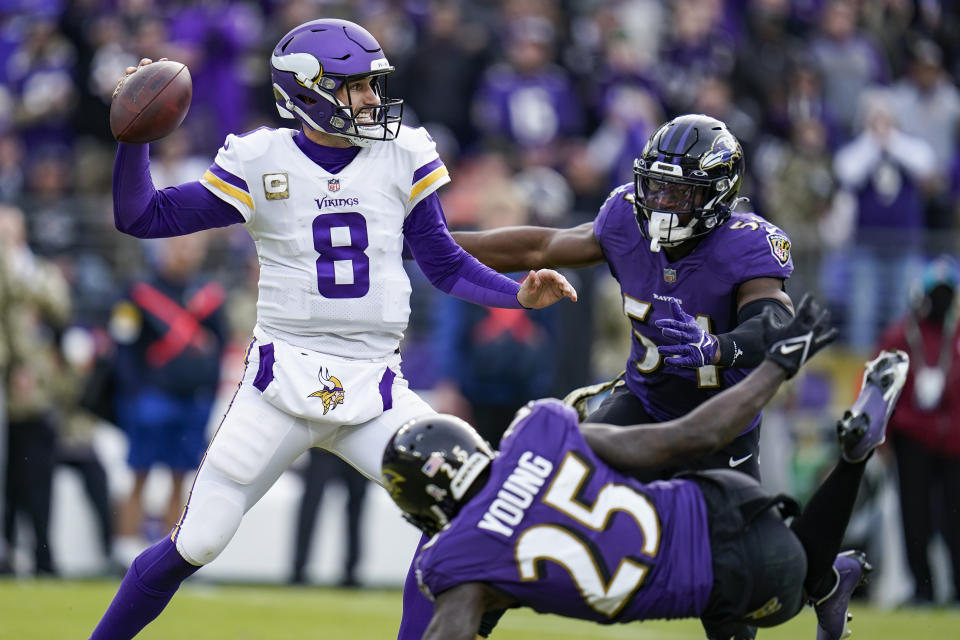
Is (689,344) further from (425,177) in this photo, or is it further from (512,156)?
(512,156)

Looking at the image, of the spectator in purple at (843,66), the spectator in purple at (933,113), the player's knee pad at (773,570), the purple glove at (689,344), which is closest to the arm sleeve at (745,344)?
the purple glove at (689,344)

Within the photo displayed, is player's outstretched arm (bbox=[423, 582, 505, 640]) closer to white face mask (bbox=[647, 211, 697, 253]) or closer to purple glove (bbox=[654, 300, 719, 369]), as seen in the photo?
purple glove (bbox=[654, 300, 719, 369])

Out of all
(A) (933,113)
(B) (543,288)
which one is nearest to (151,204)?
(B) (543,288)

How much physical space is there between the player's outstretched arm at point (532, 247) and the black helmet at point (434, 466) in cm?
154

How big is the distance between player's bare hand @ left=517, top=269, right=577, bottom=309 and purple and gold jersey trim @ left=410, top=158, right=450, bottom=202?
522 millimetres

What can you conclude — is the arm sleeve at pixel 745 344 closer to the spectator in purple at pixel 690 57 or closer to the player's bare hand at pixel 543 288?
the player's bare hand at pixel 543 288

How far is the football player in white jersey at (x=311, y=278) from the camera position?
16.8 feet

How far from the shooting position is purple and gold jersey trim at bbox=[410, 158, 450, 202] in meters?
5.38

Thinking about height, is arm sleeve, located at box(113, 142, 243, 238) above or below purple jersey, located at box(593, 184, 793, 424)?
above

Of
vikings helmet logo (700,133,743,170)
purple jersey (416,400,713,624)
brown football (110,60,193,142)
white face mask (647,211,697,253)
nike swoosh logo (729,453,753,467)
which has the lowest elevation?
nike swoosh logo (729,453,753,467)

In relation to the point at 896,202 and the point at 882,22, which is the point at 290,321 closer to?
the point at 896,202

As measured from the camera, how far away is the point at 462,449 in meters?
4.25

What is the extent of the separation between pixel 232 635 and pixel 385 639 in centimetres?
73

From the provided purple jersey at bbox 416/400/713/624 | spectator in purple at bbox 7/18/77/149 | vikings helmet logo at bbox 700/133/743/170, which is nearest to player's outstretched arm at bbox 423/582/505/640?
purple jersey at bbox 416/400/713/624
